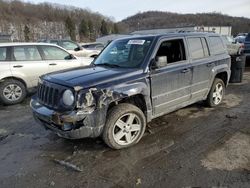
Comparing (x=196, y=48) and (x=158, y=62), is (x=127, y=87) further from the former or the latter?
(x=196, y=48)

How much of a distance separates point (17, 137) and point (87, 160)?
73.0 inches

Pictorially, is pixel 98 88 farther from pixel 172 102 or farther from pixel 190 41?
pixel 190 41

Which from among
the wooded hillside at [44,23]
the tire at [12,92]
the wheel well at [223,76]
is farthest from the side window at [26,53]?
the wooded hillside at [44,23]

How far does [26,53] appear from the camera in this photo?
766 cm

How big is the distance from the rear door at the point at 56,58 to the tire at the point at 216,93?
4.44 metres

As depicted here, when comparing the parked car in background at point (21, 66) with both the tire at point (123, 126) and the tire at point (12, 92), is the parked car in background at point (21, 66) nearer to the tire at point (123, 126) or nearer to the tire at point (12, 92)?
the tire at point (12, 92)

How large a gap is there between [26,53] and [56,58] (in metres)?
0.95

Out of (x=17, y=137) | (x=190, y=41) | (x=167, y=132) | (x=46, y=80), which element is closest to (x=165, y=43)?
(x=190, y=41)

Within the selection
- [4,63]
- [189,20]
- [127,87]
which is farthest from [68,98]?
[189,20]

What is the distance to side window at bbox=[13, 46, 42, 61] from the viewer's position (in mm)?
7503

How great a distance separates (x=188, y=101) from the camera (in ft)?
17.4

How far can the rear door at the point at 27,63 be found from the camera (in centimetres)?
743

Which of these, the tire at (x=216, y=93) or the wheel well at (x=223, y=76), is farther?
the wheel well at (x=223, y=76)

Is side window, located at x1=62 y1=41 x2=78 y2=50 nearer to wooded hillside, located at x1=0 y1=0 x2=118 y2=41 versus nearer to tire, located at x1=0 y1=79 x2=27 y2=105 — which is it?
tire, located at x1=0 y1=79 x2=27 y2=105
